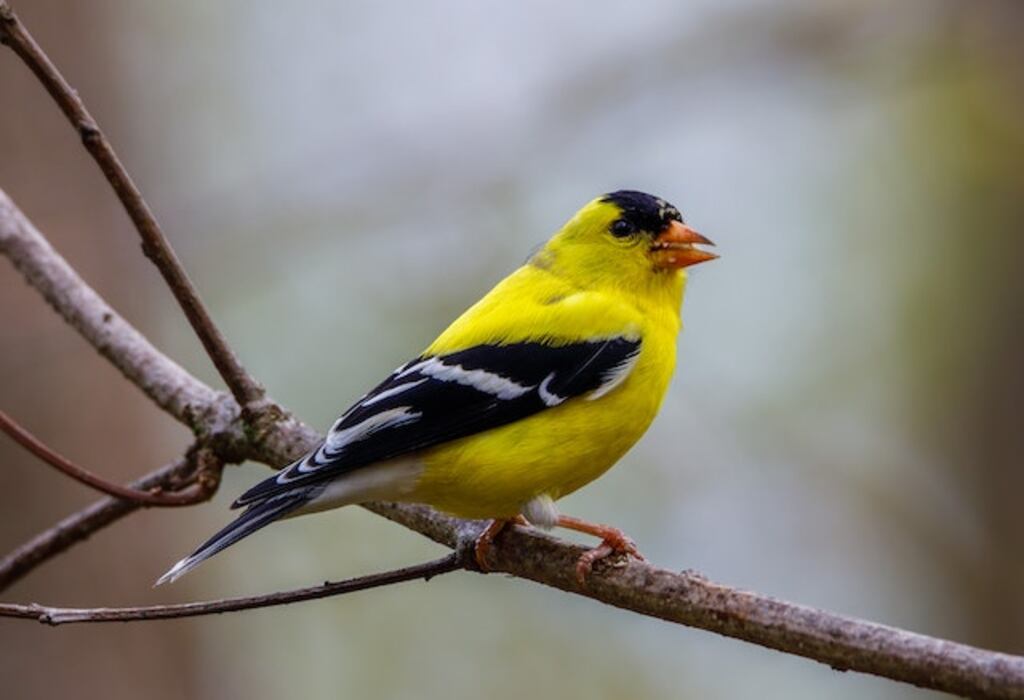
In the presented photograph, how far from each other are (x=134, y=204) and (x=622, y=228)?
1432 millimetres

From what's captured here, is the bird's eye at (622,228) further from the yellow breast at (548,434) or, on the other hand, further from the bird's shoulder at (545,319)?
the yellow breast at (548,434)

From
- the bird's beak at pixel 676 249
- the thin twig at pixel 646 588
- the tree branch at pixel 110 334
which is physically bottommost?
the thin twig at pixel 646 588

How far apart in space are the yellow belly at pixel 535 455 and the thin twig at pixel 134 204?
578 mm

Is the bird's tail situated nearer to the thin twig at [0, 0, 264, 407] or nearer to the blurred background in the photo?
the thin twig at [0, 0, 264, 407]

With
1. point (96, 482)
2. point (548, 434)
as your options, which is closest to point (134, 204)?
point (96, 482)

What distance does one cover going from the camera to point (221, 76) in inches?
322

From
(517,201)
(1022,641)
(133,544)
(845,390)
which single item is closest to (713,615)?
(133,544)

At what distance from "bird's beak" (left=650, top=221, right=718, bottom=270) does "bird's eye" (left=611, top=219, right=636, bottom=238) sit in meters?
0.08

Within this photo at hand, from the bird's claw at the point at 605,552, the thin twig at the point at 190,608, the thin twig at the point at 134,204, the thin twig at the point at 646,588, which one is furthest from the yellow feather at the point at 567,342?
the thin twig at the point at 190,608

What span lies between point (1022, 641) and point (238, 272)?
441 cm

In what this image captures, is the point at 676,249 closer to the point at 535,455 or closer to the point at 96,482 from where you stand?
the point at 535,455

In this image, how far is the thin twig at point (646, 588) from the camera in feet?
5.73

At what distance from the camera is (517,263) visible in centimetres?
678

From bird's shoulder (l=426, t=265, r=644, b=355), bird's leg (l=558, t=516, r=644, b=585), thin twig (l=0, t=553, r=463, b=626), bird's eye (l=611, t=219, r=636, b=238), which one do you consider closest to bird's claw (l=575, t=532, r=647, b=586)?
bird's leg (l=558, t=516, r=644, b=585)
